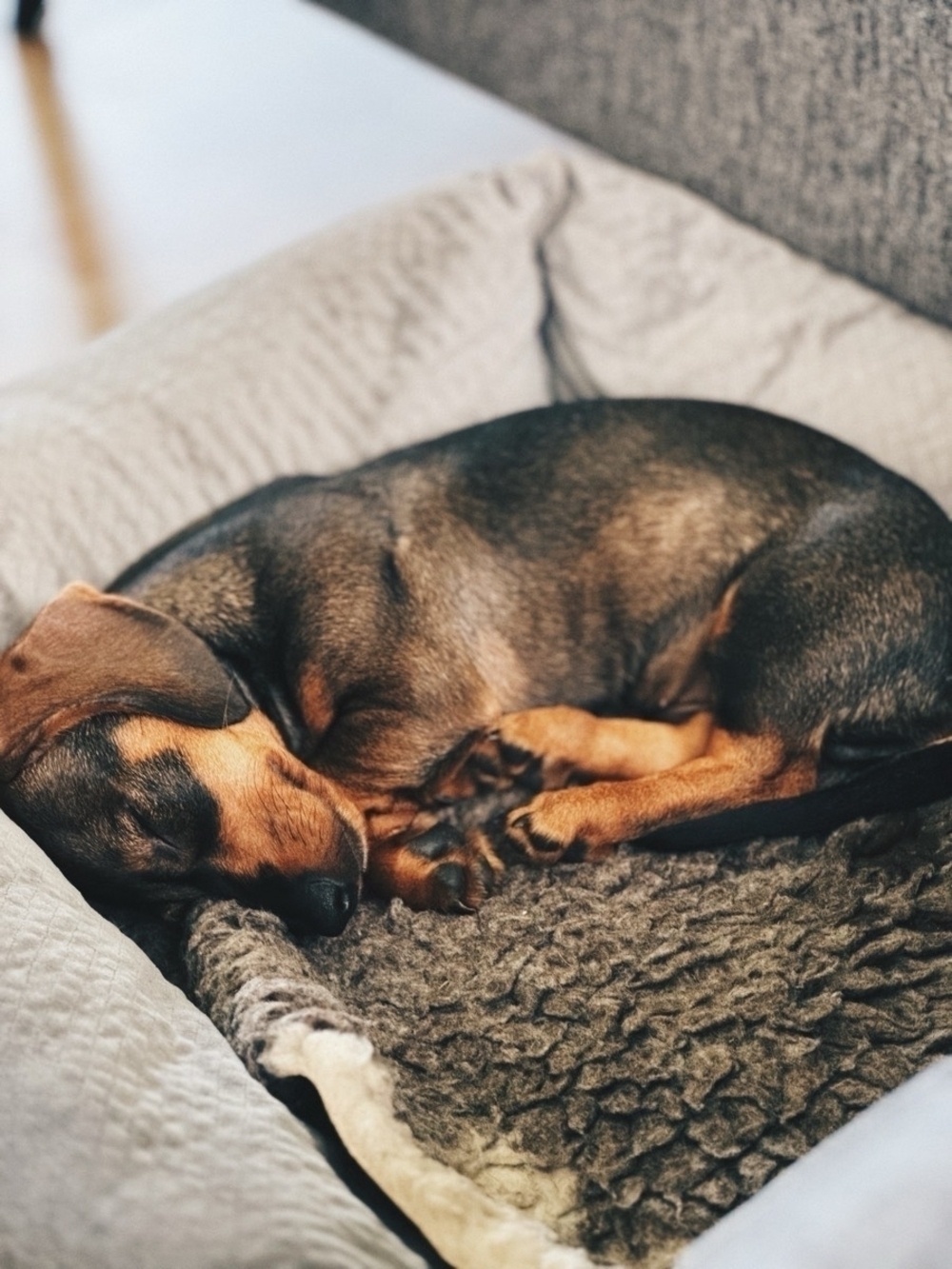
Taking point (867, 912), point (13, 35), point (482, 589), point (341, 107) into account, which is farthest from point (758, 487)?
point (13, 35)


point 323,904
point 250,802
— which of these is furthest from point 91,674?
point 323,904

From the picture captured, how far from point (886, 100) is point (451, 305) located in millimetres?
886

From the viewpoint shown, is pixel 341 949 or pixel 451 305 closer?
pixel 341 949

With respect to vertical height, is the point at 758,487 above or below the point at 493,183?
below

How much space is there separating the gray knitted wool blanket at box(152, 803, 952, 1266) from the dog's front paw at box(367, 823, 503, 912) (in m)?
0.03

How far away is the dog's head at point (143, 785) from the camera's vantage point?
6.11 feet

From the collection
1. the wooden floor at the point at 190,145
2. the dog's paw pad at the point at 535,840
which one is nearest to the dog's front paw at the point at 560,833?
the dog's paw pad at the point at 535,840

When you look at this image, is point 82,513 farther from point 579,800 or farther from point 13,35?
point 13,35

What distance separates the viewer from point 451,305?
9.04ft

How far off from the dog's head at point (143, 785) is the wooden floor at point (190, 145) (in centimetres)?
231

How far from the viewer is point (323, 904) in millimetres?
1868

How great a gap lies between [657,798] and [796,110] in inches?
57.9

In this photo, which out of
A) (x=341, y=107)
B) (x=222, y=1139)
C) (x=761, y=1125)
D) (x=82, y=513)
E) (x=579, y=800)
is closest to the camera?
(x=222, y=1139)

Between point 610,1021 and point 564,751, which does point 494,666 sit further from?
point 610,1021
